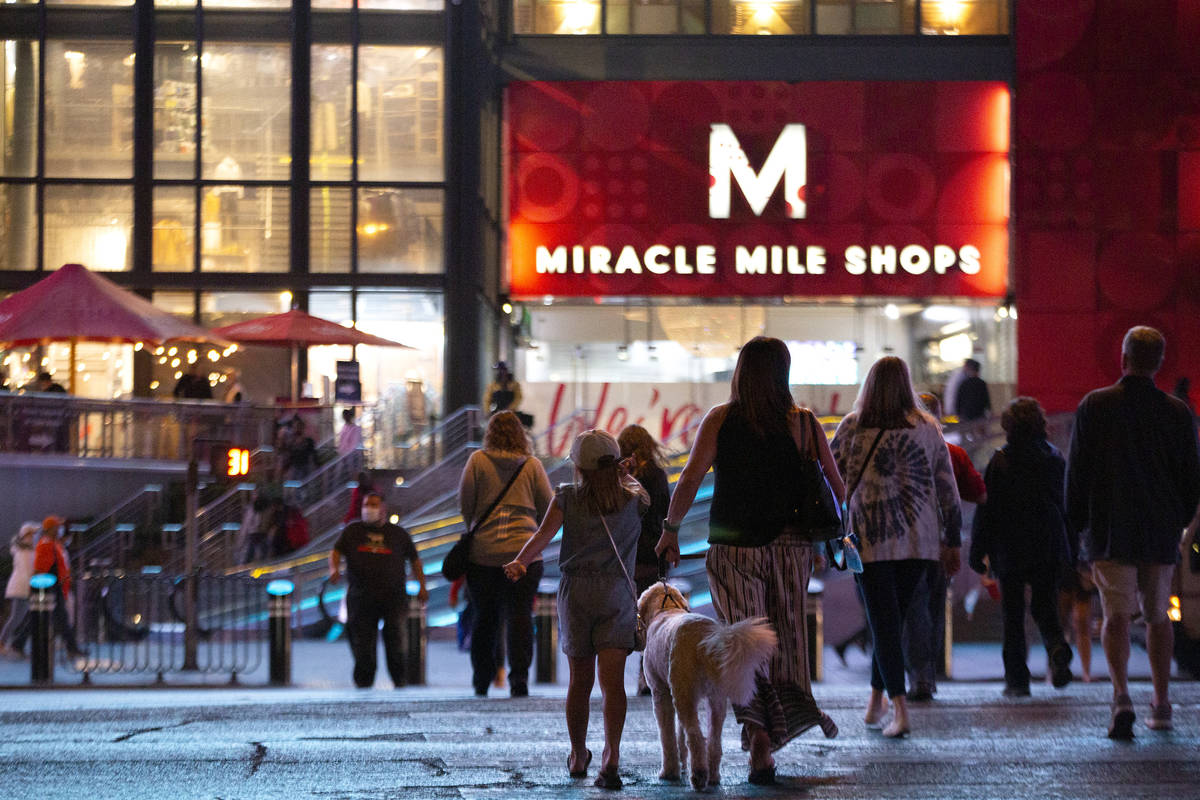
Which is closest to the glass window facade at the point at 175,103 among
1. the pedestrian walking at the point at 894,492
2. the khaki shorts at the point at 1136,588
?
the pedestrian walking at the point at 894,492

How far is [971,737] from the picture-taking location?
768 centimetres

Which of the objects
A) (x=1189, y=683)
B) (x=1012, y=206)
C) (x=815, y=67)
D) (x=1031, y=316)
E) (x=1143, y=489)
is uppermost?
(x=815, y=67)

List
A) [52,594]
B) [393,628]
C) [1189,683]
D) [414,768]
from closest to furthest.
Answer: [414,768] < [1189,683] < [393,628] < [52,594]

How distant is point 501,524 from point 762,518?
4.00 meters

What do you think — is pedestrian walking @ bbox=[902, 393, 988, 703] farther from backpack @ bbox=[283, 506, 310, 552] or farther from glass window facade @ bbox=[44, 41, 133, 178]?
glass window facade @ bbox=[44, 41, 133, 178]

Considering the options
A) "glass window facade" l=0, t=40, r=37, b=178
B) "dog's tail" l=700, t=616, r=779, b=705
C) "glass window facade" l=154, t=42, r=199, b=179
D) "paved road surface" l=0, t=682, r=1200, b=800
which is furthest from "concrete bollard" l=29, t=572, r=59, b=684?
"glass window facade" l=0, t=40, r=37, b=178

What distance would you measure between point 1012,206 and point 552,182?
348 inches

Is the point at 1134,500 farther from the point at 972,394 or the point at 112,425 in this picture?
the point at 112,425

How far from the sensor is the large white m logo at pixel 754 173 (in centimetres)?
2986

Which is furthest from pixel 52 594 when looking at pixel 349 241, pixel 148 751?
pixel 349 241

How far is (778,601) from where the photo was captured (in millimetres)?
Answer: 6441

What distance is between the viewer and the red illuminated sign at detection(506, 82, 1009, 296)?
29859 millimetres

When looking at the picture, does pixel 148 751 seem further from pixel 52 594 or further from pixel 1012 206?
pixel 1012 206

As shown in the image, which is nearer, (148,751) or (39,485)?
(148,751)
